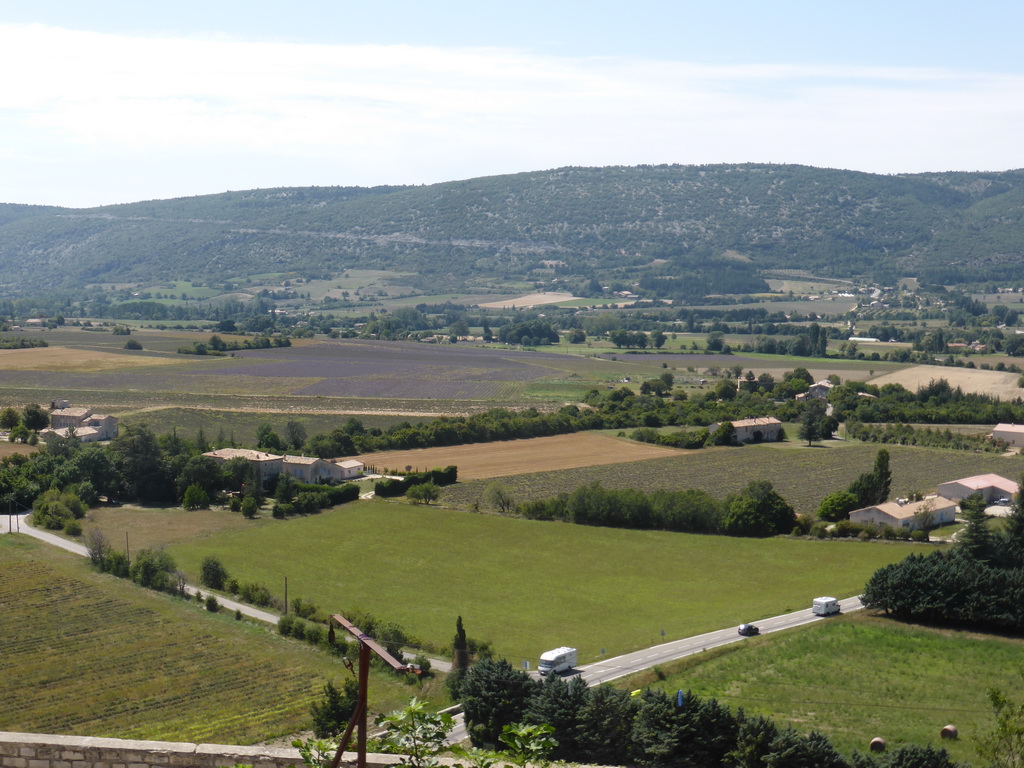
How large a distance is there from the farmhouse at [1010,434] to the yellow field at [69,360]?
6484 cm

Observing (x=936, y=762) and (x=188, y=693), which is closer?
(x=936, y=762)

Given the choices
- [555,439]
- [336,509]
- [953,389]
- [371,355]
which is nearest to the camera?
[336,509]

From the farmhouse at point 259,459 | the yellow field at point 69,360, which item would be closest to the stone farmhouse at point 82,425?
the farmhouse at point 259,459

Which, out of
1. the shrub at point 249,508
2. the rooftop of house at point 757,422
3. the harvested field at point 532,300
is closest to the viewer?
the shrub at point 249,508

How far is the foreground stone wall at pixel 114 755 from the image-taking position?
34.7 feet

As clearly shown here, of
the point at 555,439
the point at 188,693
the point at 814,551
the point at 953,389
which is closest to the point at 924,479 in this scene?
the point at 814,551

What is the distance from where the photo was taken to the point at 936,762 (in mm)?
18938

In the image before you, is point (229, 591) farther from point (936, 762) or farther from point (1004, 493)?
point (1004, 493)

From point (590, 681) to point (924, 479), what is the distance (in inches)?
1197

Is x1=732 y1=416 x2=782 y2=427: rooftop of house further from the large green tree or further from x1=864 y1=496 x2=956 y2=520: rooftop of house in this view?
the large green tree

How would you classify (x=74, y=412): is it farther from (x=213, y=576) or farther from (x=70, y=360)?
(x=70, y=360)

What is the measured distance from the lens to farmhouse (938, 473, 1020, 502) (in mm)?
46625

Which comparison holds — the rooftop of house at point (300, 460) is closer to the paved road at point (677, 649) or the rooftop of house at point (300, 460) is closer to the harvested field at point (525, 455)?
the harvested field at point (525, 455)

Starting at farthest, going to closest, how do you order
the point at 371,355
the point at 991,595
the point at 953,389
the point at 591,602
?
the point at 371,355 < the point at 953,389 < the point at 591,602 < the point at 991,595
